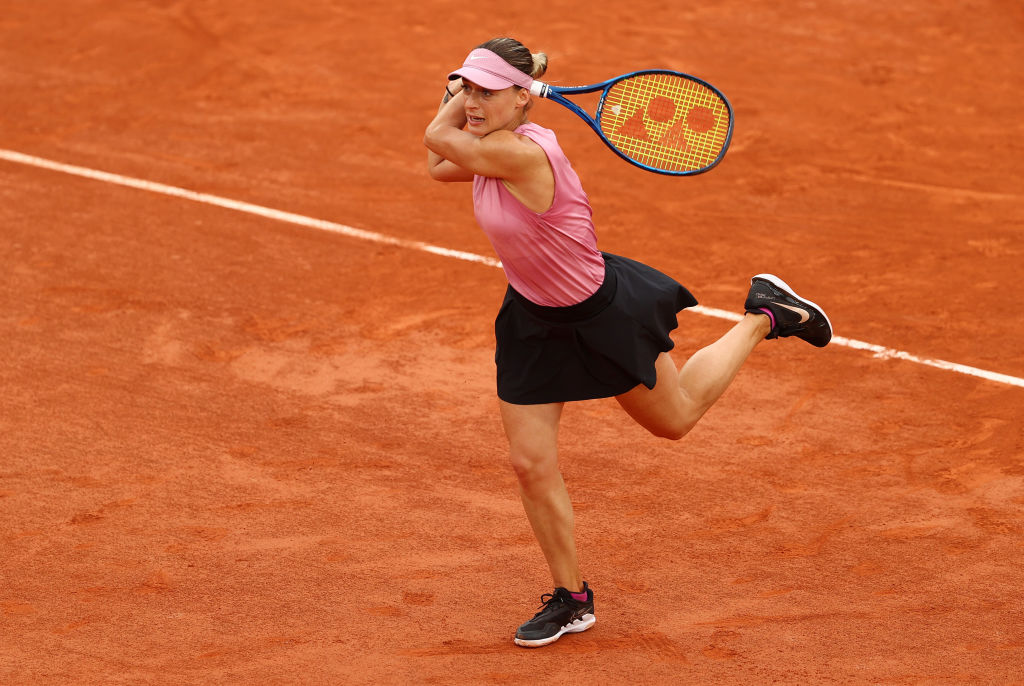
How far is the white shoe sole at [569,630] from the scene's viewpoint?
5059 millimetres

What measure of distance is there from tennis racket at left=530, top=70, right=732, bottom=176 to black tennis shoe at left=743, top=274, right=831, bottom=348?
63cm

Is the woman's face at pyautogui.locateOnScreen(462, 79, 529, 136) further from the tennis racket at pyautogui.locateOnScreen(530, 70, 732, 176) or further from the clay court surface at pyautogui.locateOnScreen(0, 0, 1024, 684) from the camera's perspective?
the clay court surface at pyautogui.locateOnScreen(0, 0, 1024, 684)

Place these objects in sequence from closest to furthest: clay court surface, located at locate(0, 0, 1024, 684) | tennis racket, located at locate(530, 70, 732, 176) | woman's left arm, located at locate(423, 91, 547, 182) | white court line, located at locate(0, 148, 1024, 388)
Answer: woman's left arm, located at locate(423, 91, 547, 182) → clay court surface, located at locate(0, 0, 1024, 684) → tennis racket, located at locate(530, 70, 732, 176) → white court line, located at locate(0, 148, 1024, 388)

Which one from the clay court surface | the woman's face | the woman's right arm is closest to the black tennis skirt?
the woman's right arm

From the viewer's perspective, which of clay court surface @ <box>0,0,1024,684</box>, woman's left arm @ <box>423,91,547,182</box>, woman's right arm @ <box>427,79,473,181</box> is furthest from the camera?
clay court surface @ <box>0,0,1024,684</box>

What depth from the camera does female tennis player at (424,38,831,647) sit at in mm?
4578

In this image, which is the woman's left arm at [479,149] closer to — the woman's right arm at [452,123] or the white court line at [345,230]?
the woman's right arm at [452,123]

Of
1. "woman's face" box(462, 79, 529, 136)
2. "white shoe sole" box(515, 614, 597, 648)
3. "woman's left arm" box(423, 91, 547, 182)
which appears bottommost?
"white shoe sole" box(515, 614, 597, 648)

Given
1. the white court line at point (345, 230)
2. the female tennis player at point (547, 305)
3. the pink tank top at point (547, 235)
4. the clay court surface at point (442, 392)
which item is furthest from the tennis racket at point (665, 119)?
the white court line at point (345, 230)

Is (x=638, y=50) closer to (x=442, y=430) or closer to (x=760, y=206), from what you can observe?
(x=760, y=206)

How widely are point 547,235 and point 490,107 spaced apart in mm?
492

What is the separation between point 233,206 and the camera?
31.2 feet

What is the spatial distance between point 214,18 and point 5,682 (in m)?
9.75

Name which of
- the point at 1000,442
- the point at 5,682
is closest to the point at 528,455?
the point at 5,682
